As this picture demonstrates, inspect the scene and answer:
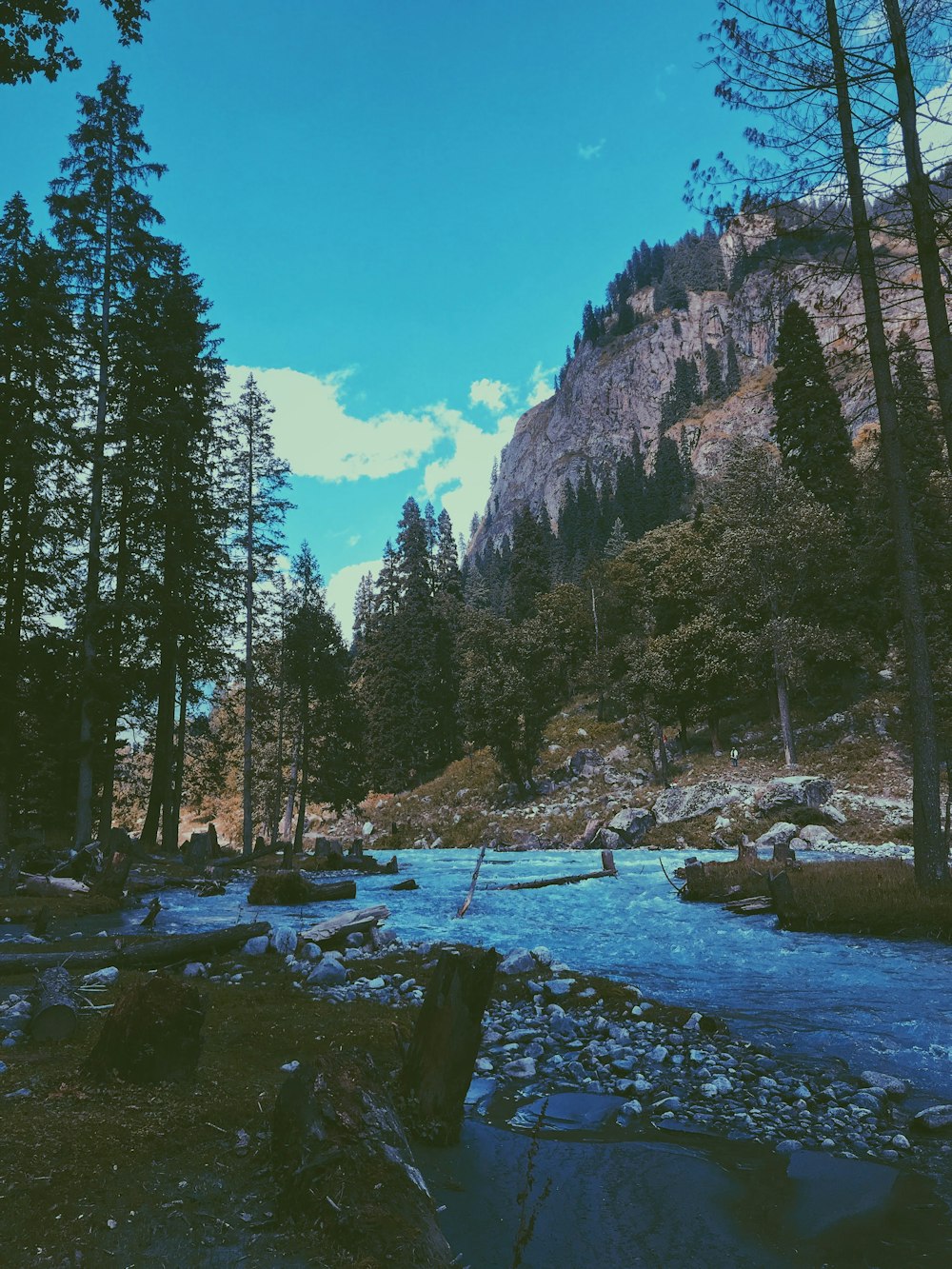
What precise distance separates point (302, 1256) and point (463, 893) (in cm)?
1711

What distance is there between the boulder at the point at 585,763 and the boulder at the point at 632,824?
1286 cm

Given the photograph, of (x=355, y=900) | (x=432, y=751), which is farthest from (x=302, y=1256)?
(x=432, y=751)

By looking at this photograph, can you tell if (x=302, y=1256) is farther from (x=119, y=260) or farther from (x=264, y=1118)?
(x=119, y=260)

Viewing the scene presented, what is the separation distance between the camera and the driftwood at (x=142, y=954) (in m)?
8.09

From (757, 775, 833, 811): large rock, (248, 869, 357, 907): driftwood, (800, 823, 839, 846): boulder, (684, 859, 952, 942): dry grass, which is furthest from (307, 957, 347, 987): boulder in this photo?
(757, 775, 833, 811): large rock

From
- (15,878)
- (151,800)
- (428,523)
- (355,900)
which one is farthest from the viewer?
(428,523)

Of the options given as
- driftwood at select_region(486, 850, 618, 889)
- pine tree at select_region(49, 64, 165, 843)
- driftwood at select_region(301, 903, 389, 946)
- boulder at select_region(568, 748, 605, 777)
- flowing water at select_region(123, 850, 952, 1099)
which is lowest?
driftwood at select_region(486, 850, 618, 889)

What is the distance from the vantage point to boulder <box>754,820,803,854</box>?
1089 inches

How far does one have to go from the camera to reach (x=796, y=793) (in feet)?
103

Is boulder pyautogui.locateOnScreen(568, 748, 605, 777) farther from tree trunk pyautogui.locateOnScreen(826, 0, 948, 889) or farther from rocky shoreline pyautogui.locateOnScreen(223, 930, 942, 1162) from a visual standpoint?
rocky shoreline pyautogui.locateOnScreen(223, 930, 942, 1162)

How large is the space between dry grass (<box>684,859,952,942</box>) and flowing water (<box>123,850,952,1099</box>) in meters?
0.44

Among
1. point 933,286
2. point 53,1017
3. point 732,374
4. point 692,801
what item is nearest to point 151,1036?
point 53,1017

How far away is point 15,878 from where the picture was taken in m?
15.2

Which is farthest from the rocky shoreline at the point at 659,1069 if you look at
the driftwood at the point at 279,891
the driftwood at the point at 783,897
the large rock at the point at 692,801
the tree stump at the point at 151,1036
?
the large rock at the point at 692,801
